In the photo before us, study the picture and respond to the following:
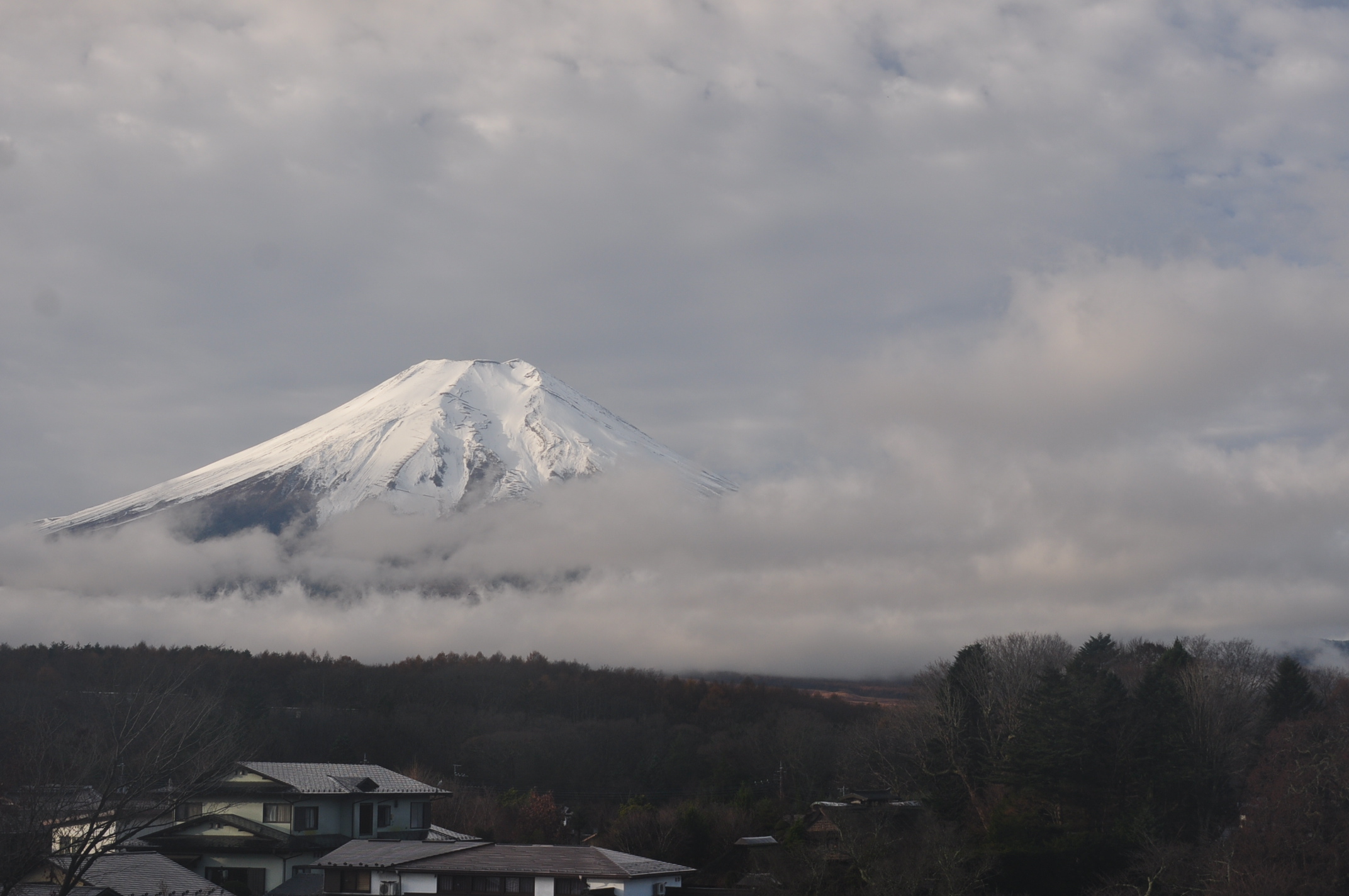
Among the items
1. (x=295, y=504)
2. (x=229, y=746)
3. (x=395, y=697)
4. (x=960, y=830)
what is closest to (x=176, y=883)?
(x=229, y=746)

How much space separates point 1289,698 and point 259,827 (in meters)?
42.7

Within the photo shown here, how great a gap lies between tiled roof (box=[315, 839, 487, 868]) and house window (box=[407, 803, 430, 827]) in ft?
A: 23.7

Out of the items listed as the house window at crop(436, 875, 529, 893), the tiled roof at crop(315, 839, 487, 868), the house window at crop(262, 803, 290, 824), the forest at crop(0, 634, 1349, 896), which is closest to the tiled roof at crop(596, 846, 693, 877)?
the house window at crop(436, 875, 529, 893)

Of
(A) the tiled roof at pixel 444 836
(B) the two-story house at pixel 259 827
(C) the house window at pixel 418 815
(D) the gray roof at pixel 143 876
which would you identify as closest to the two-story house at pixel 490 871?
(B) the two-story house at pixel 259 827

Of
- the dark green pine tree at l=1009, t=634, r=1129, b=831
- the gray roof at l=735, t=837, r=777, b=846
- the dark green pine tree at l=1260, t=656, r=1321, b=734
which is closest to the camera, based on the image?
the dark green pine tree at l=1009, t=634, r=1129, b=831

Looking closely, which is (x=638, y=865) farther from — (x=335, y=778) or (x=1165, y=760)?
(x=1165, y=760)

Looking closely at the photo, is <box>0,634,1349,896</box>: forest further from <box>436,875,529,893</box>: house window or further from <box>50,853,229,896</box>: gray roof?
<box>436,875,529,893</box>: house window

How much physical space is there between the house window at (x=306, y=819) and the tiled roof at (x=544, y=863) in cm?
406

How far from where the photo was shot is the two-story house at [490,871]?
34031 mm

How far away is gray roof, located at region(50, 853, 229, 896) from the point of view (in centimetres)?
3253

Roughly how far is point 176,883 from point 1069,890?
27590mm

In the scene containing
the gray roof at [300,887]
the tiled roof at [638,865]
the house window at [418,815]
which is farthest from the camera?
the house window at [418,815]

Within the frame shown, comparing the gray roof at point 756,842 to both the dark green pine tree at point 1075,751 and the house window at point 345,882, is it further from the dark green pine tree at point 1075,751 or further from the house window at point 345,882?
the house window at point 345,882

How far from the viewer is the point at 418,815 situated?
155 ft
